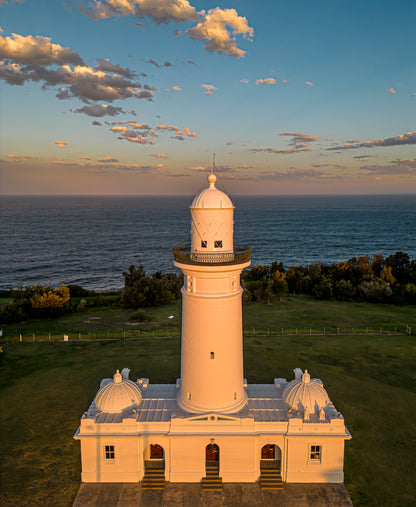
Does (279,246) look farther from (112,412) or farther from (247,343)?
(112,412)

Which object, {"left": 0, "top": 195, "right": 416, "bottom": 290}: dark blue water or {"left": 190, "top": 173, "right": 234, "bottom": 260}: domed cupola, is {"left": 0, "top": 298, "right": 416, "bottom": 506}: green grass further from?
{"left": 0, "top": 195, "right": 416, "bottom": 290}: dark blue water

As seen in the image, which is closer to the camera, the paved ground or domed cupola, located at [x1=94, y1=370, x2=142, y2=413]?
the paved ground

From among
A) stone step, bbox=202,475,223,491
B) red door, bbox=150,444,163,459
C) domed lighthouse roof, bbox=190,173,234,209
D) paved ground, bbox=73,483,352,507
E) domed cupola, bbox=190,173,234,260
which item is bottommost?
paved ground, bbox=73,483,352,507

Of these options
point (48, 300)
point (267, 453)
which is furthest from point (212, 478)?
point (48, 300)

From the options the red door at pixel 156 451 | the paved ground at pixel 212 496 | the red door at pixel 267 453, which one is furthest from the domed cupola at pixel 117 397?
the red door at pixel 267 453

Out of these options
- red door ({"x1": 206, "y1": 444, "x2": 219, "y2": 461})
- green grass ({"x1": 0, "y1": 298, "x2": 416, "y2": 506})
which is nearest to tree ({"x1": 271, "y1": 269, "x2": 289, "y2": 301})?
green grass ({"x1": 0, "y1": 298, "x2": 416, "y2": 506})
